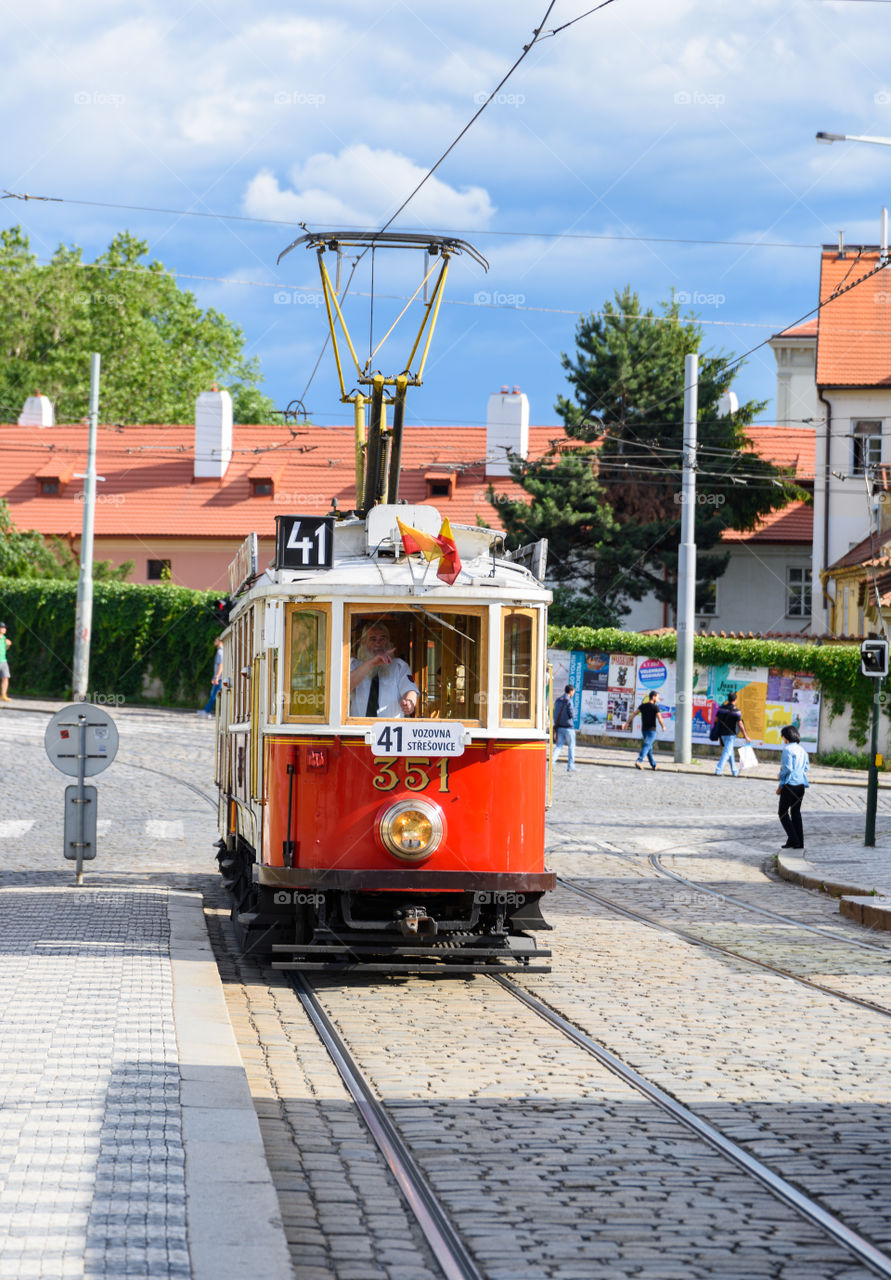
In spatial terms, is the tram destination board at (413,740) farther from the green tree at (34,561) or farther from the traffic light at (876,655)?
the green tree at (34,561)

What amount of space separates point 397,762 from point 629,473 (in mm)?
36492

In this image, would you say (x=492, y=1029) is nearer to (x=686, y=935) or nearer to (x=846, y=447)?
(x=686, y=935)

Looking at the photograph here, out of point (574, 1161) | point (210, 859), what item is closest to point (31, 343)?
point (210, 859)

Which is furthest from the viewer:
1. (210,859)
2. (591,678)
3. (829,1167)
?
(591,678)

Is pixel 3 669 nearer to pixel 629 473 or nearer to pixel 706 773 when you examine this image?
pixel 706 773

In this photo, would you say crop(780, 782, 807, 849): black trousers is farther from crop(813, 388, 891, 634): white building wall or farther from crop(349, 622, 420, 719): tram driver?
crop(813, 388, 891, 634): white building wall

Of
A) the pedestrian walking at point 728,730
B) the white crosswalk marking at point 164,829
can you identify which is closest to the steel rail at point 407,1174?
the white crosswalk marking at point 164,829

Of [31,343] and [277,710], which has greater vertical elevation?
[31,343]

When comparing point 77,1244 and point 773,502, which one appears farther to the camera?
point 773,502

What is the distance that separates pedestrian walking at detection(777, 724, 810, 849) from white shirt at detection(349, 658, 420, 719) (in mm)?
10467

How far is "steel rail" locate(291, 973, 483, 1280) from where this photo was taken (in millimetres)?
5051

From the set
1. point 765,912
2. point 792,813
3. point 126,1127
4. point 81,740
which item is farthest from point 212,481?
point 126,1127

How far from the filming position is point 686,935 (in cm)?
1356

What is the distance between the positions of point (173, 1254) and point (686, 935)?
30.9 ft
